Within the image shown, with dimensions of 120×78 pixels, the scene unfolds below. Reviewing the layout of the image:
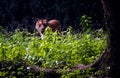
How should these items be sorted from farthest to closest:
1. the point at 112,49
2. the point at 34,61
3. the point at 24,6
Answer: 1. the point at 24,6
2. the point at 34,61
3. the point at 112,49

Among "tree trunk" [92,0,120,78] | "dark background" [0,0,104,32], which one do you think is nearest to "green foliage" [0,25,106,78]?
"tree trunk" [92,0,120,78]

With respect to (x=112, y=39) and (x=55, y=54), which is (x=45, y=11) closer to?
(x=55, y=54)

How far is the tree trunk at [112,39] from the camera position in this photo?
648 centimetres

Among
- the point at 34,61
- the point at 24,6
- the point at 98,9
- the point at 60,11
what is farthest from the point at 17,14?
the point at 34,61

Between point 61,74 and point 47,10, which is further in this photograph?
point 47,10

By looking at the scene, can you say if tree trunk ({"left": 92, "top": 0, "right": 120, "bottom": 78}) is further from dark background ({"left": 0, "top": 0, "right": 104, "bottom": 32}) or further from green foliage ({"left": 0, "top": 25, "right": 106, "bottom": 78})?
dark background ({"left": 0, "top": 0, "right": 104, "bottom": 32})

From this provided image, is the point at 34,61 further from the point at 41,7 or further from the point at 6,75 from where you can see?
the point at 41,7

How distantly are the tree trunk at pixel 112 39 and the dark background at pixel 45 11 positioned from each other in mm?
13791

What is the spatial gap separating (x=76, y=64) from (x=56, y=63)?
0.39 metres

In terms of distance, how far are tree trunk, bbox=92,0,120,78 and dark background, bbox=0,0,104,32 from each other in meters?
13.8

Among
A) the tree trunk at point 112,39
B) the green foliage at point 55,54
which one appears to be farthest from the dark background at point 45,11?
the tree trunk at point 112,39

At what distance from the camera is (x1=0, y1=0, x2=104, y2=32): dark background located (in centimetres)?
2127

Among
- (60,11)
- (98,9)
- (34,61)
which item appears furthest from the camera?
(60,11)

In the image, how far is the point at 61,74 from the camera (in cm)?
698
